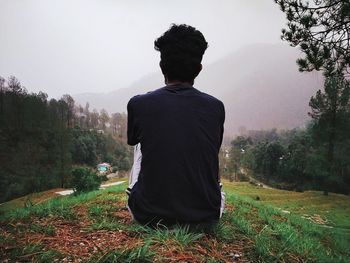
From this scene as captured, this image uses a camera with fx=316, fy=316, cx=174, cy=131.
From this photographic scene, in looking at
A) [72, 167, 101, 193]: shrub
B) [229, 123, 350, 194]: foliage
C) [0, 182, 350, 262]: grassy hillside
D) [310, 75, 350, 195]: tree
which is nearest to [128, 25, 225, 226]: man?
[0, 182, 350, 262]: grassy hillside

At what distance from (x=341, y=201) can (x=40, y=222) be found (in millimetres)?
34743

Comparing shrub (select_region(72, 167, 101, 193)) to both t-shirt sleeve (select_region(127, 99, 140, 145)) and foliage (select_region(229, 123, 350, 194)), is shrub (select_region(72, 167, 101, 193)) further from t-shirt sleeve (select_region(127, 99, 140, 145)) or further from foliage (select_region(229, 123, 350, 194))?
foliage (select_region(229, 123, 350, 194))

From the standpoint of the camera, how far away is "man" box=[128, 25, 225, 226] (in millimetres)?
2645

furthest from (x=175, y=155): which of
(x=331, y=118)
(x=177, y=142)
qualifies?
(x=331, y=118)

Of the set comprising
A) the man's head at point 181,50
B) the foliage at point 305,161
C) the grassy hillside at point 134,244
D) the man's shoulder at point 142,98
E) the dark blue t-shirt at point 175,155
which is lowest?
the foliage at point 305,161

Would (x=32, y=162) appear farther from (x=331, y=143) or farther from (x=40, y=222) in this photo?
(x=40, y=222)

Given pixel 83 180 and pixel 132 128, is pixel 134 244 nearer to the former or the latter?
pixel 132 128

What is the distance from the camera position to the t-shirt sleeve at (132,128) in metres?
2.77

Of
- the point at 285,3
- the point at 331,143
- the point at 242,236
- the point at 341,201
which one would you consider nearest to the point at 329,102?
the point at 331,143

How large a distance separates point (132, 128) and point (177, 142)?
0.45 metres

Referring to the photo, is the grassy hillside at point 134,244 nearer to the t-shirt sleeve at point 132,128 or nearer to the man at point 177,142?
the man at point 177,142

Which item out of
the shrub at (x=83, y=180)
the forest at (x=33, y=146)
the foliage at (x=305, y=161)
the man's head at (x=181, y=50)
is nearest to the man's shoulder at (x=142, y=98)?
the man's head at (x=181, y=50)

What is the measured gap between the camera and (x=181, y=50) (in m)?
2.82

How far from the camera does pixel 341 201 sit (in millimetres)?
32281
